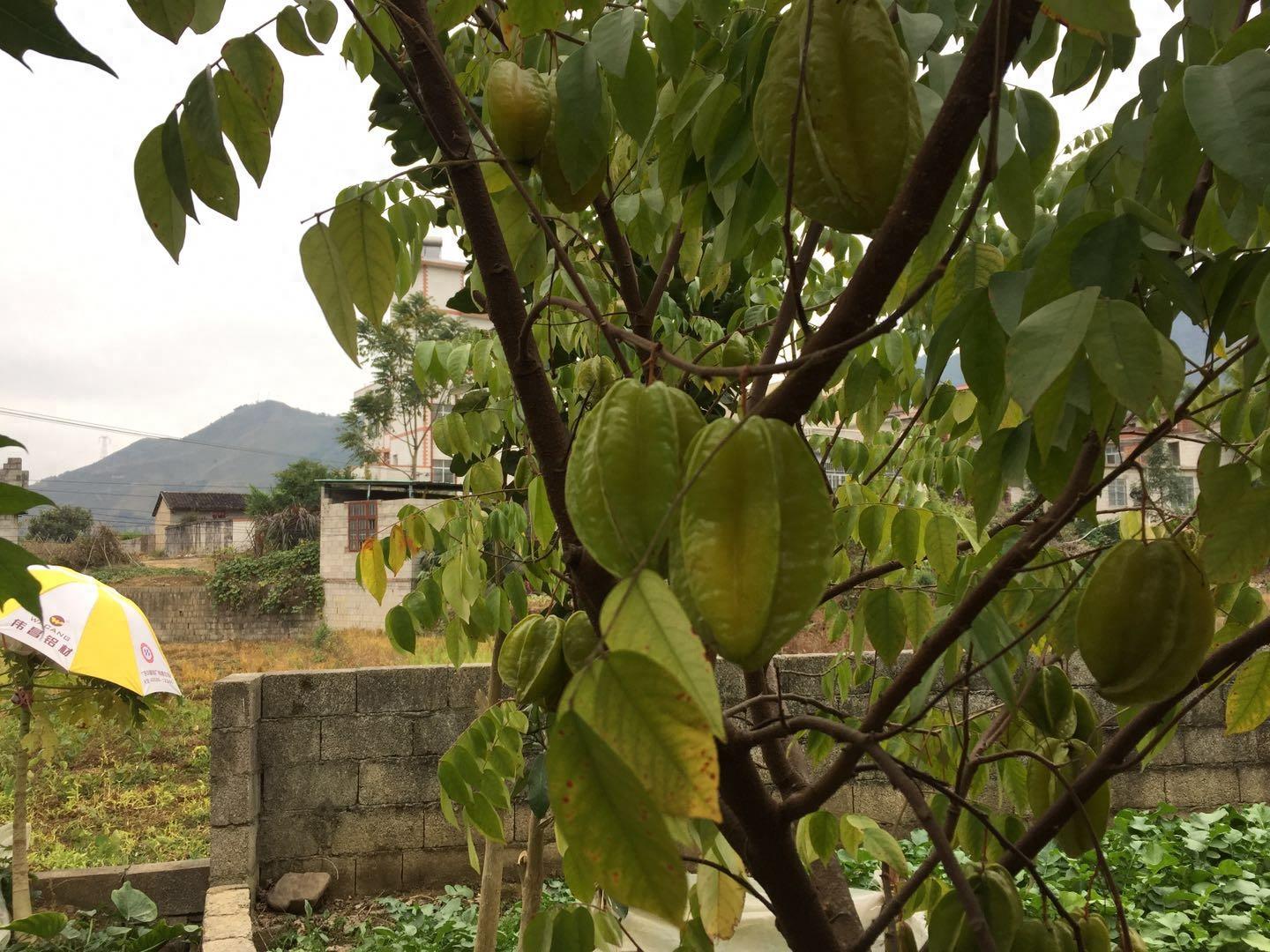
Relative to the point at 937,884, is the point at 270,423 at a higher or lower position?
higher

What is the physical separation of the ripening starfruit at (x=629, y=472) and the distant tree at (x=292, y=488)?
30954 mm

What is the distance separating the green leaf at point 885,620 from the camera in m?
1.43

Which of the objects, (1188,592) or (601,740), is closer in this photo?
(601,740)

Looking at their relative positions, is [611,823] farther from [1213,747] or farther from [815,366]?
[1213,747]

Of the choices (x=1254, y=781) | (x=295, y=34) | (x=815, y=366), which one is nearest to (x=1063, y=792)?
(x=815, y=366)

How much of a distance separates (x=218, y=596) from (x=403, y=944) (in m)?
14.3

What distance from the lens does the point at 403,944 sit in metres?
3.50

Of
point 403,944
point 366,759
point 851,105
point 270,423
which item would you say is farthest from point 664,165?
point 270,423

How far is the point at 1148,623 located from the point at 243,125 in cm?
95

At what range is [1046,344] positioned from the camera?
0.55 metres

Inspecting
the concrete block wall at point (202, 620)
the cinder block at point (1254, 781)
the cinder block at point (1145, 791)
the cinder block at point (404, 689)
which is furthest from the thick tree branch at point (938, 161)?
the concrete block wall at point (202, 620)

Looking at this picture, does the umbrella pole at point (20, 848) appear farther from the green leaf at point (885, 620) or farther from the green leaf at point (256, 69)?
the green leaf at point (256, 69)

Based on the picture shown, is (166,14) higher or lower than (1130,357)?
higher

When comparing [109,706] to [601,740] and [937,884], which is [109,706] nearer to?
[937,884]
